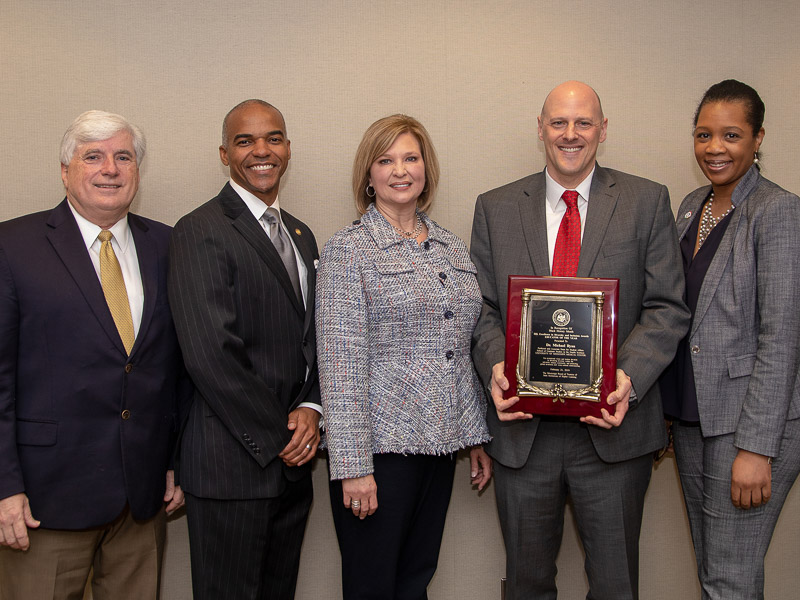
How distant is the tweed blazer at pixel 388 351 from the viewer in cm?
195

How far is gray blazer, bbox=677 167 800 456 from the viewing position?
→ 1.98 meters

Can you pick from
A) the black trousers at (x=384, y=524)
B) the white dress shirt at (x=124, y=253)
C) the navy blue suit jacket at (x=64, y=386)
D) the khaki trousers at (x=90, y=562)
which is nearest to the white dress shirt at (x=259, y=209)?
the black trousers at (x=384, y=524)

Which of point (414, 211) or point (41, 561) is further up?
point (414, 211)

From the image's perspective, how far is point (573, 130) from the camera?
6.93ft

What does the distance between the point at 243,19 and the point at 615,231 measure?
1743 millimetres

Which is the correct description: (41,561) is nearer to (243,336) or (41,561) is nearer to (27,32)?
(243,336)

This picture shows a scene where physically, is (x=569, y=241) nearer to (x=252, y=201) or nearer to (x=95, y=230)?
(x=252, y=201)

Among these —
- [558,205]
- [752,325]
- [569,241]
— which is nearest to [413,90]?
[558,205]

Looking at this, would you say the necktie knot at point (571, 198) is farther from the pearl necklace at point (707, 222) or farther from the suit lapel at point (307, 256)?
the suit lapel at point (307, 256)

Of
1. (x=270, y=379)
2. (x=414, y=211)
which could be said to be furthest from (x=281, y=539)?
(x=414, y=211)

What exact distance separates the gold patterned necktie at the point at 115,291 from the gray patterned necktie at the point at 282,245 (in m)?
0.48

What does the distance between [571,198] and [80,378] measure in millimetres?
1613

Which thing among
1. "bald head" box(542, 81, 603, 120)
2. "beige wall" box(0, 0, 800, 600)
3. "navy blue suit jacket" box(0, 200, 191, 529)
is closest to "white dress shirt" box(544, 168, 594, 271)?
"bald head" box(542, 81, 603, 120)

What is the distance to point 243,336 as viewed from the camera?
77.8 inches
